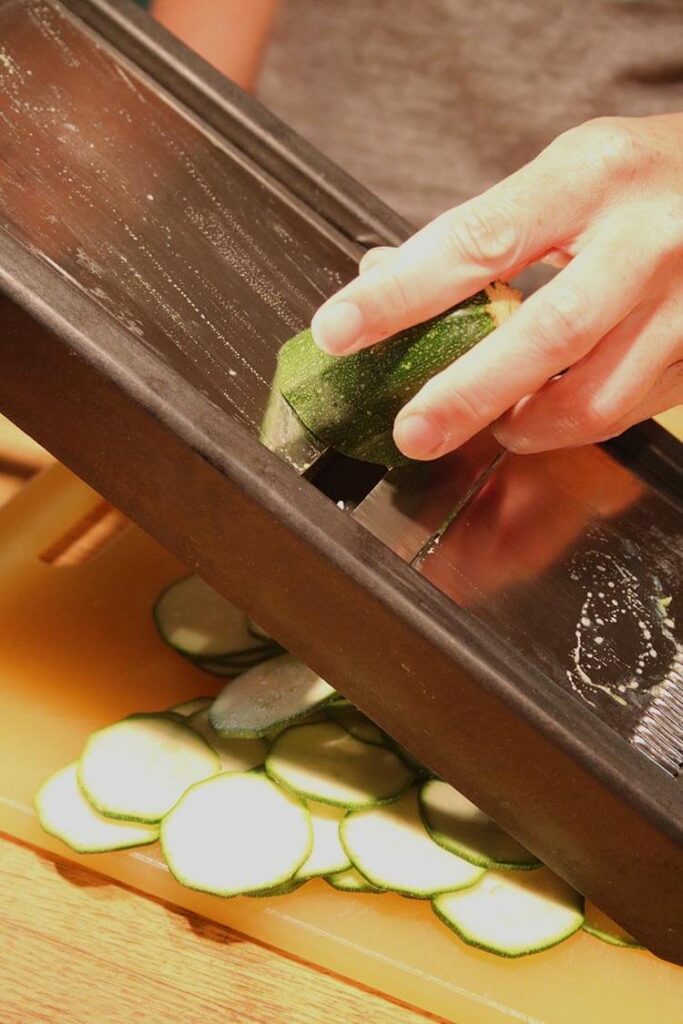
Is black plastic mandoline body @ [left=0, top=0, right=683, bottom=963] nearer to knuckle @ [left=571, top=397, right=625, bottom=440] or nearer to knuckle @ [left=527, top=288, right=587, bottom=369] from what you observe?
knuckle @ [left=571, top=397, right=625, bottom=440]

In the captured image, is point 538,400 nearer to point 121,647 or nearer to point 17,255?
point 17,255

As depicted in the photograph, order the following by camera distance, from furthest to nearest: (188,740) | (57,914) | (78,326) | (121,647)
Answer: (121,647), (188,740), (57,914), (78,326)

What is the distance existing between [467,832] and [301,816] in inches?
9.3

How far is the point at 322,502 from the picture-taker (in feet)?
4.51

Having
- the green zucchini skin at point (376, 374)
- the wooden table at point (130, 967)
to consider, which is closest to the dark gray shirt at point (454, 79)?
the green zucchini skin at point (376, 374)

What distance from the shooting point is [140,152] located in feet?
5.88

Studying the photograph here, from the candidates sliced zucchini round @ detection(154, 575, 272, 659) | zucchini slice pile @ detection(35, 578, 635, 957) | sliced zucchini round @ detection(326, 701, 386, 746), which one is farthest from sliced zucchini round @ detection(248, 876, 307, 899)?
sliced zucchini round @ detection(154, 575, 272, 659)

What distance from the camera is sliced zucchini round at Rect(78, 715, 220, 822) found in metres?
1.60

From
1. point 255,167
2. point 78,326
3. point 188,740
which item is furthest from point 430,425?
point 255,167

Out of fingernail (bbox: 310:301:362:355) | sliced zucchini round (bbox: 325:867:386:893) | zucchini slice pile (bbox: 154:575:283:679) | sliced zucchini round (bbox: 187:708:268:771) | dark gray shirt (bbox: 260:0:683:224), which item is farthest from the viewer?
dark gray shirt (bbox: 260:0:683:224)

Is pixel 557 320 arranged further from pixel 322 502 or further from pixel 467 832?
pixel 467 832

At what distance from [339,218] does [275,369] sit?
519 mm

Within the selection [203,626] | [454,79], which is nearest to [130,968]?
[203,626]

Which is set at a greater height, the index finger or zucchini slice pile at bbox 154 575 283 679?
the index finger
